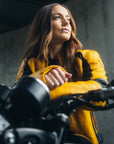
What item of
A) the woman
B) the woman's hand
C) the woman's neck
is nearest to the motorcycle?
the woman's hand

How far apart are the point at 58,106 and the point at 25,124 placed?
114 millimetres

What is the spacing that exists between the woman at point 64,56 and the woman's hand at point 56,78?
26cm

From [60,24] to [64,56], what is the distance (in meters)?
0.19

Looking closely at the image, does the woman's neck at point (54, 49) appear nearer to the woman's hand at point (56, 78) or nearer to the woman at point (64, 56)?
the woman at point (64, 56)

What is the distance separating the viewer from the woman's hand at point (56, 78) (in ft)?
2.15

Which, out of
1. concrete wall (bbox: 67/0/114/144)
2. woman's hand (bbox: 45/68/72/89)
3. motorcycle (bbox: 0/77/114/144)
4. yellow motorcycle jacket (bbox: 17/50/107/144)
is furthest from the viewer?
concrete wall (bbox: 67/0/114/144)

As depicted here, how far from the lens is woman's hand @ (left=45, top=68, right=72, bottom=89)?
0.65 m

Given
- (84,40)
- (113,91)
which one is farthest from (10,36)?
(113,91)

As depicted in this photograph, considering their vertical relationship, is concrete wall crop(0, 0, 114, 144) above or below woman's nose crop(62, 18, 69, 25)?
below

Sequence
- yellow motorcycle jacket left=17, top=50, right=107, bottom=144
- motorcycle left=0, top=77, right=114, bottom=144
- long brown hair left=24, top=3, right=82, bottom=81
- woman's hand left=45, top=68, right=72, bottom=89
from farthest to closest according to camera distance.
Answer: long brown hair left=24, top=3, right=82, bottom=81, yellow motorcycle jacket left=17, top=50, right=107, bottom=144, woman's hand left=45, top=68, right=72, bottom=89, motorcycle left=0, top=77, right=114, bottom=144

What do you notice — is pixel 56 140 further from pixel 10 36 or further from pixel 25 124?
pixel 10 36

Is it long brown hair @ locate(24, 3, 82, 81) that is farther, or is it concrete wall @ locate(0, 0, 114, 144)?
concrete wall @ locate(0, 0, 114, 144)

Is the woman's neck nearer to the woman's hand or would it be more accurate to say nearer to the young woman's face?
the young woman's face

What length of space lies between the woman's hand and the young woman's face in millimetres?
585
